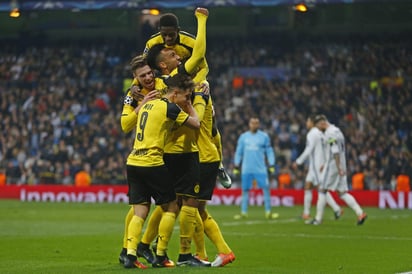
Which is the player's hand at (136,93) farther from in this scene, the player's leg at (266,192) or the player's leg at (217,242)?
the player's leg at (266,192)

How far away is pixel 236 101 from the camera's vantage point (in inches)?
1540

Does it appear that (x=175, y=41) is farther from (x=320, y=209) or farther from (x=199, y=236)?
(x=320, y=209)

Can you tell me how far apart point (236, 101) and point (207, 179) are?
88.2ft

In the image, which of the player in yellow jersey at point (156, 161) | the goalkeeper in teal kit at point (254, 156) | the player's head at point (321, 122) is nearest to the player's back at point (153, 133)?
the player in yellow jersey at point (156, 161)

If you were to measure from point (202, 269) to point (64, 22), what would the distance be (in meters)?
33.8

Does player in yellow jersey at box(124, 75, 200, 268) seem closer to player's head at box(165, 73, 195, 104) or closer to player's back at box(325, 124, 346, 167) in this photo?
player's head at box(165, 73, 195, 104)

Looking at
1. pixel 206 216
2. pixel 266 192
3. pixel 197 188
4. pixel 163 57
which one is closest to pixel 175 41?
pixel 163 57

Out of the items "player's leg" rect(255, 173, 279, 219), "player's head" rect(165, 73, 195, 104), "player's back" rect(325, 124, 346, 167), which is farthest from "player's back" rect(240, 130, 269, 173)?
"player's head" rect(165, 73, 195, 104)

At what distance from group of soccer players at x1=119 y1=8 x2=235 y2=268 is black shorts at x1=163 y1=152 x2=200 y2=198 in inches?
0.5

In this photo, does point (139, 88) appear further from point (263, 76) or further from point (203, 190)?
point (263, 76)

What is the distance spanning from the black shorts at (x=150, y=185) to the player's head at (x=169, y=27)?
166 centimetres

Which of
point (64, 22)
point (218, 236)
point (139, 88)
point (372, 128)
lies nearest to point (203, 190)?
point (218, 236)

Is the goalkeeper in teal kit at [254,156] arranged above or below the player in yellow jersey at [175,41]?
below

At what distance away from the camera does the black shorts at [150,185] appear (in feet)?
38.2
